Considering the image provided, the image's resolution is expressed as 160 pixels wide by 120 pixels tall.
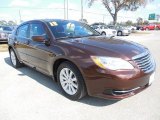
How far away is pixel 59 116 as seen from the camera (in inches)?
135

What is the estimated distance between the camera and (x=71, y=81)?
395 cm

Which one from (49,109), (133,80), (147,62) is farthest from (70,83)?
(147,62)

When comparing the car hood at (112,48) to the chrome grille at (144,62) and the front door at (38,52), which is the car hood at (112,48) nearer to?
the chrome grille at (144,62)

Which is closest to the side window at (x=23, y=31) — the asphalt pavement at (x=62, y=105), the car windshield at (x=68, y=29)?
the car windshield at (x=68, y=29)

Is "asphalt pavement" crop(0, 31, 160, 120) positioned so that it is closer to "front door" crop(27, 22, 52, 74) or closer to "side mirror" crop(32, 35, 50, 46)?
"front door" crop(27, 22, 52, 74)

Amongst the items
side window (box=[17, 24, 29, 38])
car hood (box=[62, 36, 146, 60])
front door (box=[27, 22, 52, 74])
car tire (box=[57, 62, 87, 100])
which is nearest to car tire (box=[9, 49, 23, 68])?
side window (box=[17, 24, 29, 38])

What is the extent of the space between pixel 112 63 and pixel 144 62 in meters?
0.68

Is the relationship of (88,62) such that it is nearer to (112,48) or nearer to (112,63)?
(112,63)

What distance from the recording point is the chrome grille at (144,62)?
3499 mm

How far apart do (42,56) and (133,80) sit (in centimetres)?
215

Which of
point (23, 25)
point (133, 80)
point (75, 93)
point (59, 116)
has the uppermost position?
point (23, 25)

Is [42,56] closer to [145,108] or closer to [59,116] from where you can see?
[59,116]

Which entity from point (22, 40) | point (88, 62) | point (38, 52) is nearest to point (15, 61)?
point (22, 40)

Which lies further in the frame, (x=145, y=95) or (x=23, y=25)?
(x=23, y=25)
